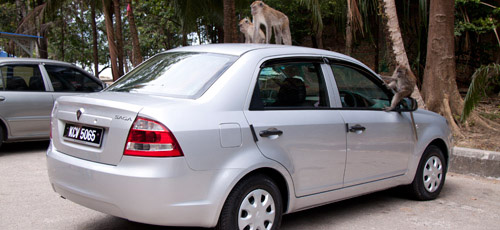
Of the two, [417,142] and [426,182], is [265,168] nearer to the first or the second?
[417,142]

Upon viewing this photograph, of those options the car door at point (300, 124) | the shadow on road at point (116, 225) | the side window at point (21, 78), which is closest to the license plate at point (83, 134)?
the shadow on road at point (116, 225)

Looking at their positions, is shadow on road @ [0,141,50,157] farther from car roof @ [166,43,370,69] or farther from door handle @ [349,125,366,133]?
door handle @ [349,125,366,133]

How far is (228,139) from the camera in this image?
10.6 ft

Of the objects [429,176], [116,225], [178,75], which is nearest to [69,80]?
[116,225]

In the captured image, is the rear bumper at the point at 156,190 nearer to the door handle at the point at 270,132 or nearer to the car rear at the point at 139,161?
the car rear at the point at 139,161

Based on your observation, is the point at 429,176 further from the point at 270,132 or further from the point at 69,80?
the point at 69,80

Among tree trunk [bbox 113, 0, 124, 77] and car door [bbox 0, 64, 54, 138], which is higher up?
tree trunk [bbox 113, 0, 124, 77]

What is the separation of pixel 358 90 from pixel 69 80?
221 inches

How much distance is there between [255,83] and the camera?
3592 millimetres

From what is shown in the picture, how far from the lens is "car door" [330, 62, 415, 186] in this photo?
419 centimetres

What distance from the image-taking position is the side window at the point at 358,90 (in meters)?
4.33

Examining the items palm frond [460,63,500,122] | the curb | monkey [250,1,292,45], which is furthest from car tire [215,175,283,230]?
monkey [250,1,292,45]

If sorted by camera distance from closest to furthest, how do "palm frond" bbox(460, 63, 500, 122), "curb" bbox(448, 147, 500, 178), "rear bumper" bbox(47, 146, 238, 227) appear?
"rear bumper" bbox(47, 146, 238, 227) < "curb" bbox(448, 147, 500, 178) < "palm frond" bbox(460, 63, 500, 122)

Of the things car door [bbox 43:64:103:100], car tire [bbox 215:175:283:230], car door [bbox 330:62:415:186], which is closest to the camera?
car tire [bbox 215:175:283:230]
